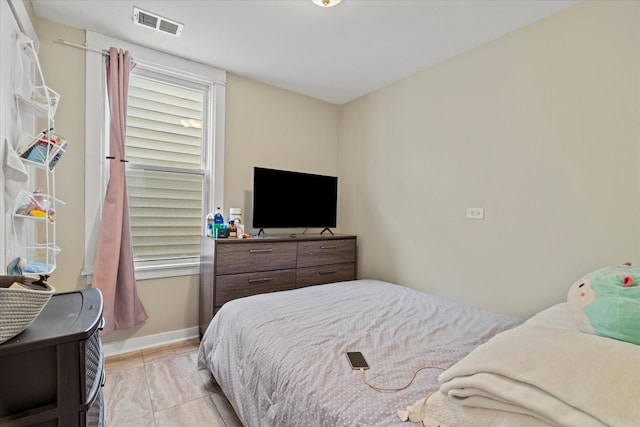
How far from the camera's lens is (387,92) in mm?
3111

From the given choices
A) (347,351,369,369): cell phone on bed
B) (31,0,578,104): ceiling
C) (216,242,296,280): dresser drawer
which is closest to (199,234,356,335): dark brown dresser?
(216,242,296,280): dresser drawer

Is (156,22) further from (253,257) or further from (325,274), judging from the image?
(325,274)

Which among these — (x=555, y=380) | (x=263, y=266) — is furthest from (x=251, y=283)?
(x=555, y=380)

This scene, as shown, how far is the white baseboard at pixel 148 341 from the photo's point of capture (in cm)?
243

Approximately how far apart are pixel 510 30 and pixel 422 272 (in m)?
2.00

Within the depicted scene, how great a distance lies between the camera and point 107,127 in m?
2.42

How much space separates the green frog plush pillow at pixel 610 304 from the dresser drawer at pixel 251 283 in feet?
6.74

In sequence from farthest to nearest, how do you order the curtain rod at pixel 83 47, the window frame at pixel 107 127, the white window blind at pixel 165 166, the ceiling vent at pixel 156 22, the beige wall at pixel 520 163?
the white window blind at pixel 165 166
the window frame at pixel 107 127
the curtain rod at pixel 83 47
the ceiling vent at pixel 156 22
the beige wall at pixel 520 163

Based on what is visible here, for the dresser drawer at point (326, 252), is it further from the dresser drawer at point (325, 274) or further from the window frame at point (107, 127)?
the window frame at point (107, 127)

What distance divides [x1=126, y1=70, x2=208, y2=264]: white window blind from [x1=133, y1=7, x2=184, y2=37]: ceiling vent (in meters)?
0.54

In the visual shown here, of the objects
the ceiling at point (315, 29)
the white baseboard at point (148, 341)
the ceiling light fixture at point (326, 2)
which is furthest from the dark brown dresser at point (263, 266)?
the ceiling light fixture at point (326, 2)

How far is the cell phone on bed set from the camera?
48.1 inches

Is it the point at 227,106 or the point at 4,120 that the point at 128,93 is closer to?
the point at 227,106

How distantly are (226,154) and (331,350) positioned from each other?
2238mm
